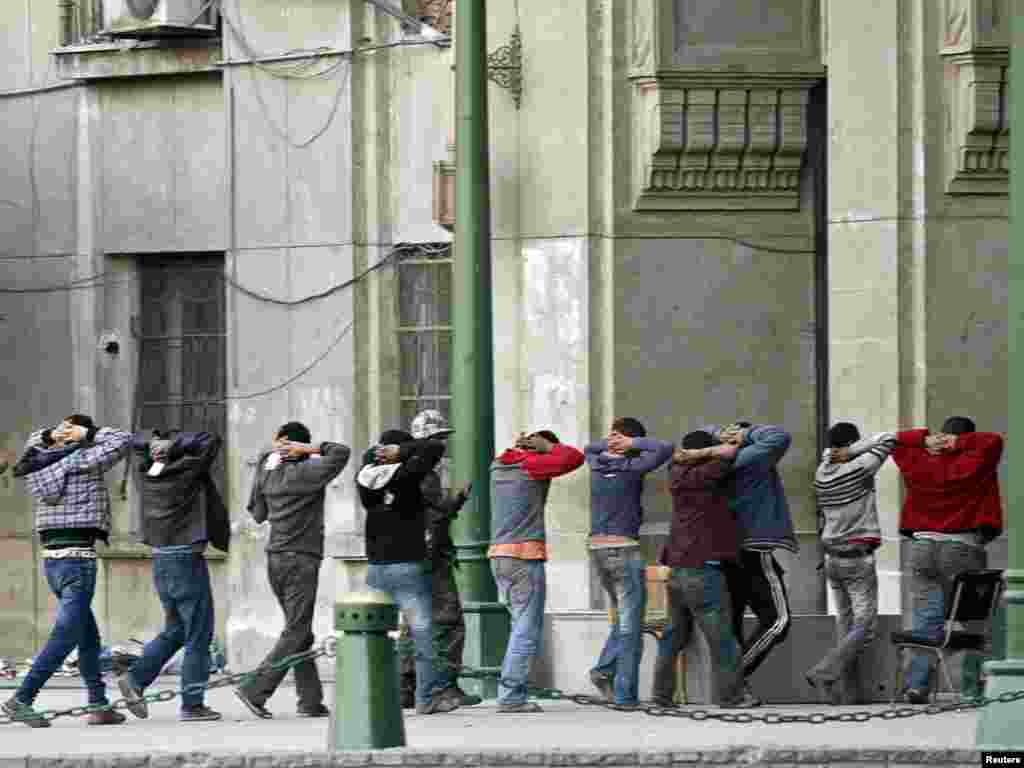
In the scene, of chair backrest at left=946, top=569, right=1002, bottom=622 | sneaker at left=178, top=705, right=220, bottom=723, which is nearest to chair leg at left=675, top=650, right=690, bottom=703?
chair backrest at left=946, top=569, right=1002, bottom=622

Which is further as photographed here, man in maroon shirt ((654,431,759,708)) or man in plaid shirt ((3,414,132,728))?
man in maroon shirt ((654,431,759,708))

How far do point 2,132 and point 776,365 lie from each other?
7452 millimetres

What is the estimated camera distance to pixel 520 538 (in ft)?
64.2

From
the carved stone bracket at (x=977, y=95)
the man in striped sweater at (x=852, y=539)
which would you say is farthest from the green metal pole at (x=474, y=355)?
the carved stone bracket at (x=977, y=95)

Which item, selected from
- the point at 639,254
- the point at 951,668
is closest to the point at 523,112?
the point at 639,254

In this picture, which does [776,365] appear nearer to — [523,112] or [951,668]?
[523,112]

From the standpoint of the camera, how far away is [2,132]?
90.6 ft

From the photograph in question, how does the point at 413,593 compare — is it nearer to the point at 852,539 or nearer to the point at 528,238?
the point at 852,539

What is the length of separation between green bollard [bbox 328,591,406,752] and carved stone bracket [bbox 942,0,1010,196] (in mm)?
7955

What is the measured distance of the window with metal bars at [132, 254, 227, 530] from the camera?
27.0m

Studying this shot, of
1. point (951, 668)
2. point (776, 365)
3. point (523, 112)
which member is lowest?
point (951, 668)

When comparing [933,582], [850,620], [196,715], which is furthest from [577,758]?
[850,620]

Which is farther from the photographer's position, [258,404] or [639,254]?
[258,404]

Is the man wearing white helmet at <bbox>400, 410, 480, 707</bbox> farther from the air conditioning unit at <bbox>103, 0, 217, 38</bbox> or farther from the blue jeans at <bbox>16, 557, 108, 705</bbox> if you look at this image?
the air conditioning unit at <bbox>103, 0, 217, 38</bbox>
